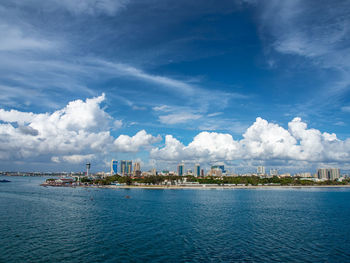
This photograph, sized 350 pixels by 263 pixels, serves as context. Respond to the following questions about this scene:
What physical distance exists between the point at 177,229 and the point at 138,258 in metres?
18.5

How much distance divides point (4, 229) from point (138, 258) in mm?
31062

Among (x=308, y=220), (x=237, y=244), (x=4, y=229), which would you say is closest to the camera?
(x=237, y=244)

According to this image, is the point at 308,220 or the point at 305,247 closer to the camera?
the point at 305,247

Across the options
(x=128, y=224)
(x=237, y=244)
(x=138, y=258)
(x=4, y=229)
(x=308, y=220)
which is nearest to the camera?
(x=138, y=258)

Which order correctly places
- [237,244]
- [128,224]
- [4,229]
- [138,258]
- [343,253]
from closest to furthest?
1. [138,258]
2. [343,253]
3. [237,244]
4. [4,229]
5. [128,224]

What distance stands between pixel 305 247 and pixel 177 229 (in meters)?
22.8

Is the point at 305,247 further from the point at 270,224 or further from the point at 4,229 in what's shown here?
the point at 4,229

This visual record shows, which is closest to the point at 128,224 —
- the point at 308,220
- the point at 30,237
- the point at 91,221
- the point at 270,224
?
the point at 91,221

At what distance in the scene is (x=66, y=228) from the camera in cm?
4966

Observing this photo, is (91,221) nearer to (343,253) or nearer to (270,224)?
(270,224)

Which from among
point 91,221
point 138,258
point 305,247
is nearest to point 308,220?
point 305,247

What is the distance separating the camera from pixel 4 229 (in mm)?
47781

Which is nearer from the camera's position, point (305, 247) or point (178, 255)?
point (178, 255)

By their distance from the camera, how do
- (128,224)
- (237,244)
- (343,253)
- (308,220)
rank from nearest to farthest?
(343,253), (237,244), (128,224), (308,220)
